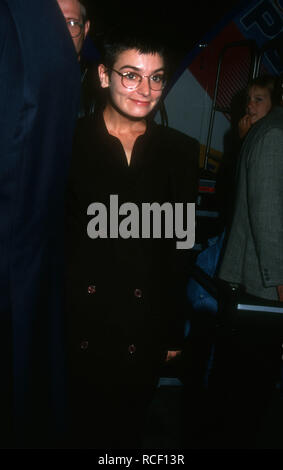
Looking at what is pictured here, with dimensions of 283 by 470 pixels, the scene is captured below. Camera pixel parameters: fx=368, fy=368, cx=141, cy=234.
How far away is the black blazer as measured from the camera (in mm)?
1179

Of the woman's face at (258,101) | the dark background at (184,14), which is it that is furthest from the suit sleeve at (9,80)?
the dark background at (184,14)

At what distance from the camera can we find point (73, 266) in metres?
1.17

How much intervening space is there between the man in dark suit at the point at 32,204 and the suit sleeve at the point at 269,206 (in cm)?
109

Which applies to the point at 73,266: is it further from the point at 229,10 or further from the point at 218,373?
the point at 229,10

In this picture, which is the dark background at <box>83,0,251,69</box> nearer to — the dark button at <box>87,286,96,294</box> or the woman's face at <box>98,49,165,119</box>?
the woman's face at <box>98,49,165,119</box>

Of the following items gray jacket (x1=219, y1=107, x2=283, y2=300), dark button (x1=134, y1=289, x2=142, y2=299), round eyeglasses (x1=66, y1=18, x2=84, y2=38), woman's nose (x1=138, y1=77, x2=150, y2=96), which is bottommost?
dark button (x1=134, y1=289, x2=142, y2=299)

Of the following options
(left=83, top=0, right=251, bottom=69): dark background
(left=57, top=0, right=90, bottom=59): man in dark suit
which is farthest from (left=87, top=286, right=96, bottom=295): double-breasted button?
(left=83, top=0, right=251, bottom=69): dark background

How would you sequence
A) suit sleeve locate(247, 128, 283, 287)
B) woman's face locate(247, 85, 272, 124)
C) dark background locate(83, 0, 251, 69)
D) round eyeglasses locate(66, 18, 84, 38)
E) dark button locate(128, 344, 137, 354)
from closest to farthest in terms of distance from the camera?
1. dark button locate(128, 344, 137, 354)
2. round eyeglasses locate(66, 18, 84, 38)
3. suit sleeve locate(247, 128, 283, 287)
4. woman's face locate(247, 85, 272, 124)
5. dark background locate(83, 0, 251, 69)

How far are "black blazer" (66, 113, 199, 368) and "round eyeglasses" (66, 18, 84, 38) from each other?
36 cm

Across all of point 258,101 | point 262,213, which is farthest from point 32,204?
point 258,101

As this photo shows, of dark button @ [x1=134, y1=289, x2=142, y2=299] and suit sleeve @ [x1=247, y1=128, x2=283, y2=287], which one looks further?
suit sleeve @ [x1=247, y1=128, x2=283, y2=287]

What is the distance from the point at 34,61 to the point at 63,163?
0.61 ft

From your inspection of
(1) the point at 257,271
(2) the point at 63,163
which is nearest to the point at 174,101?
(1) the point at 257,271

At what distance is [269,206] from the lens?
1.56 m
